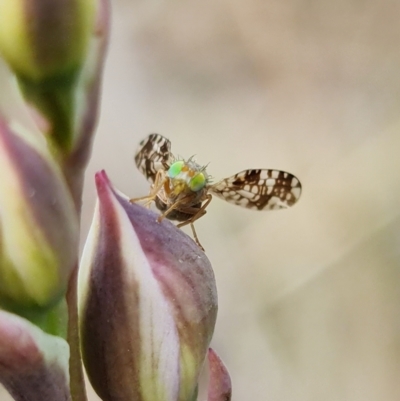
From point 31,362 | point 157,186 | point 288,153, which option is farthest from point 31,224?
point 288,153

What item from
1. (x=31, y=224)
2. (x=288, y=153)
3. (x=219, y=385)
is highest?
(x=31, y=224)

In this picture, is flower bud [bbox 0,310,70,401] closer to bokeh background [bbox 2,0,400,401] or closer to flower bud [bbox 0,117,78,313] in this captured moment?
flower bud [bbox 0,117,78,313]

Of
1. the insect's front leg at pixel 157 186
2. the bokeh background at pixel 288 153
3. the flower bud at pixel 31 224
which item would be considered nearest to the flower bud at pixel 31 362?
the flower bud at pixel 31 224

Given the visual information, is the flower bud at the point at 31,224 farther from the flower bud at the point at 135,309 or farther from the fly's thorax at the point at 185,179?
the fly's thorax at the point at 185,179

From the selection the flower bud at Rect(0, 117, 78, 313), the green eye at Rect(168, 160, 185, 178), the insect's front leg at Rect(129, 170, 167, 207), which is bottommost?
the insect's front leg at Rect(129, 170, 167, 207)

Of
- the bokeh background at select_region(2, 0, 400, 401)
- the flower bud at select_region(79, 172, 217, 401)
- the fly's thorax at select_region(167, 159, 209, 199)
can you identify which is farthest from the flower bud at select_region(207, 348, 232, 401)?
the bokeh background at select_region(2, 0, 400, 401)

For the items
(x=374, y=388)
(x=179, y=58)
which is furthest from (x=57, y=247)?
(x=179, y=58)

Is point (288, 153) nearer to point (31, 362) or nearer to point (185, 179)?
point (185, 179)

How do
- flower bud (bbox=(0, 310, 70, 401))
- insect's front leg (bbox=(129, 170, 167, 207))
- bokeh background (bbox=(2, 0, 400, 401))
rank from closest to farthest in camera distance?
flower bud (bbox=(0, 310, 70, 401))
insect's front leg (bbox=(129, 170, 167, 207))
bokeh background (bbox=(2, 0, 400, 401))
